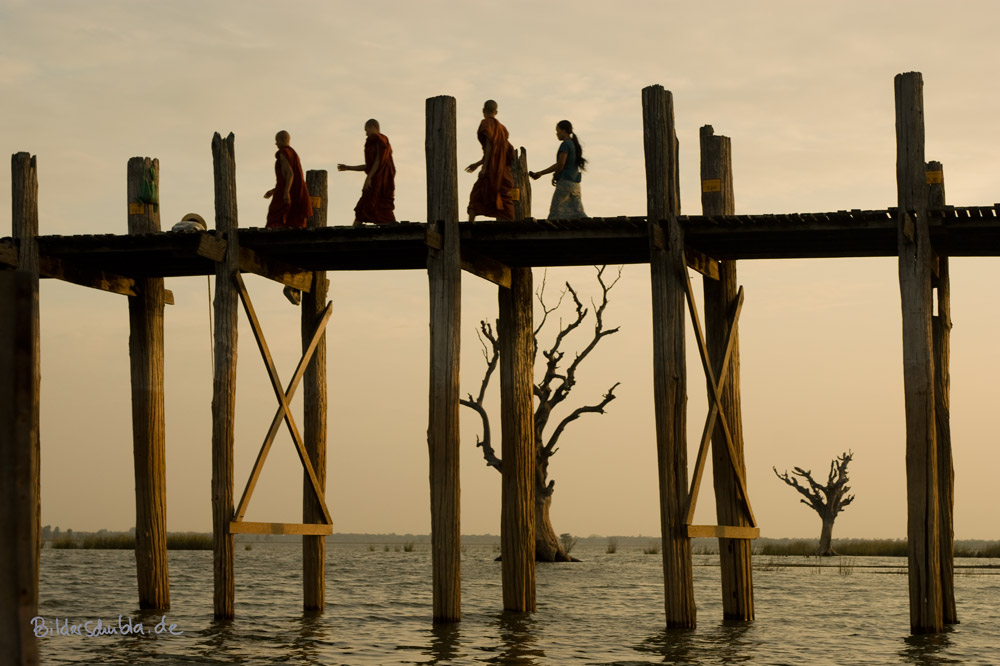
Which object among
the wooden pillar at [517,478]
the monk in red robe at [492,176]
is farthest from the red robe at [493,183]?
the wooden pillar at [517,478]

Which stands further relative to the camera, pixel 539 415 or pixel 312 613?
pixel 539 415

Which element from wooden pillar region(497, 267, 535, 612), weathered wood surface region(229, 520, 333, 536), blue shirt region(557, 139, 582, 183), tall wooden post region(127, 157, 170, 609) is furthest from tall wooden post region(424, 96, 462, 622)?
tall wooden post region(127, 157, 170, 609)

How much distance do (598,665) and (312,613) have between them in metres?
5.48

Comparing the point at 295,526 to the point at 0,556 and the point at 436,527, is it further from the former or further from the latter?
the point at 0,556

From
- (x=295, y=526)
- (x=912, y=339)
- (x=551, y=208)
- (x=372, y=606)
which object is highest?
(x=551, y=208)

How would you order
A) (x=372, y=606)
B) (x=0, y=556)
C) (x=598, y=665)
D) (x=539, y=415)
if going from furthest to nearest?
(x=539, y=415) < (x=372, y=606) < (x=598, y=665) < (x=0, y=556)

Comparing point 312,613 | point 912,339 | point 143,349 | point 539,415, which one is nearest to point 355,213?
point 143,349

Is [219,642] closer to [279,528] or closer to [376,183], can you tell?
[279,528]

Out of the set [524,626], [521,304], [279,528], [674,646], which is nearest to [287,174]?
[521,304]

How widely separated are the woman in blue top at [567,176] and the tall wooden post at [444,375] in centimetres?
118

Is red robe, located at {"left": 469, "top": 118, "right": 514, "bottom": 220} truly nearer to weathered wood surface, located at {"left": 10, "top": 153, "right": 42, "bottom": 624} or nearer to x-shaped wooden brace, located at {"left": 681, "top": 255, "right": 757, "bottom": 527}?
x-shaped wooden brace, located at {"left": 681, "top": 255, "right": 757, "bottom": 527}

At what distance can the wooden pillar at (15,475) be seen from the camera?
3906 millimetres

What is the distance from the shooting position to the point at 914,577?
1309 centimetres

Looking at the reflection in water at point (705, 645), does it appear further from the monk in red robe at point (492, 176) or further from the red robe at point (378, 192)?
the red robe at point (378, 192)
